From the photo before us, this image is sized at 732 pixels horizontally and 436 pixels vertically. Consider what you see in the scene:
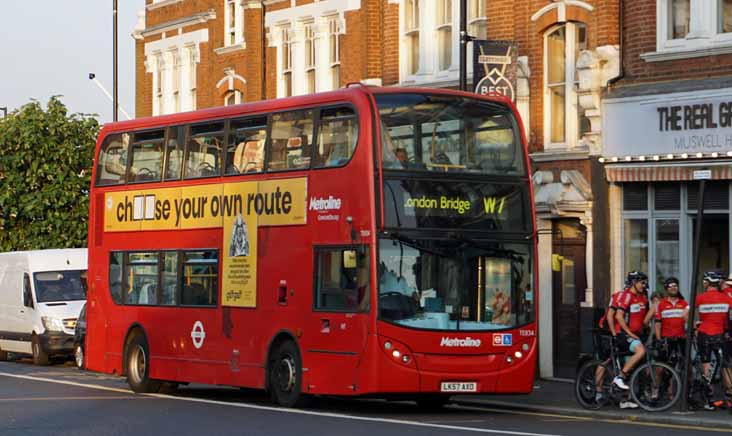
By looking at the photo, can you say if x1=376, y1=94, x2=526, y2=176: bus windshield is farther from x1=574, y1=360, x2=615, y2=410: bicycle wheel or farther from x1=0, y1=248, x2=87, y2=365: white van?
x1=0, y1=248, x2=87, y2=365: white van

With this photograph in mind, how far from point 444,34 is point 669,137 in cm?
760

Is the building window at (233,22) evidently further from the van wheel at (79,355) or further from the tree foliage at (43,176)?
the van wheel at (79,355)

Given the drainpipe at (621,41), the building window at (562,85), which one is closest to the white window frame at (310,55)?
Result: the building window at (562,85)

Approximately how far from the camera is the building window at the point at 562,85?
2845 centimetres

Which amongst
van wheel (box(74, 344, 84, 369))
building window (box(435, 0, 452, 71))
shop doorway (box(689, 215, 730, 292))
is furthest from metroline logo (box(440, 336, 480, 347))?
van wheel (box(74, 344, 84, 369))

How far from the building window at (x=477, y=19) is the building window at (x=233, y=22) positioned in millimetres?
9969

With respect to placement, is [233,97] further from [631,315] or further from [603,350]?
[631,315]

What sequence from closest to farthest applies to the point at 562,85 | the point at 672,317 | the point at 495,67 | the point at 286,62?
the point at 672,317, the point at 495,67, the point at 562,85, the point at 286,62

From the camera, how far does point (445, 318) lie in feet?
66.7

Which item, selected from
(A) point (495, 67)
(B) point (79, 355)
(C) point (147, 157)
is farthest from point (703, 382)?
(B) point (79, 355)

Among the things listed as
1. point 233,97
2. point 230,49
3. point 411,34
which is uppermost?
point 230,49

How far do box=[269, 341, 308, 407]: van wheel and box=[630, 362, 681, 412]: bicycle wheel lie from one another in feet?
14.2

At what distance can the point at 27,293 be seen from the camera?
36.6m

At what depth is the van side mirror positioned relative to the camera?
36344mm
